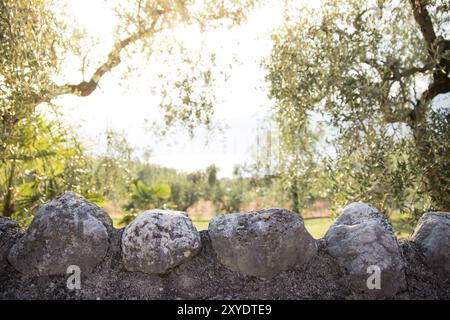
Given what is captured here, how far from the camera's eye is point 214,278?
13.2 feet

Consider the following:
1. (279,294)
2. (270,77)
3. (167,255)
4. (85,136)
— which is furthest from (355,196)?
(85,136)

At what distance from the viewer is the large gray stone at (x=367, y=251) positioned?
390cm

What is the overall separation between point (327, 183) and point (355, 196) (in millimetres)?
1042

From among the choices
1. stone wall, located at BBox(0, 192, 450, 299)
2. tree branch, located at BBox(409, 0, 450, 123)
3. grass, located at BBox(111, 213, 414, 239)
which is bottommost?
stone wall, located at BBox(0, 192, 450, 299)

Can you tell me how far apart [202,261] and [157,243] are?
44 cm

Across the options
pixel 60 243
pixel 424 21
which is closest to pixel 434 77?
pixel 424 21

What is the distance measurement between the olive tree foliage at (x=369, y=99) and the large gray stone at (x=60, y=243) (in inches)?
139

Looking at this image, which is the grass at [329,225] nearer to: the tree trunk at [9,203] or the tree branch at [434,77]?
the tree branch at [434,77]

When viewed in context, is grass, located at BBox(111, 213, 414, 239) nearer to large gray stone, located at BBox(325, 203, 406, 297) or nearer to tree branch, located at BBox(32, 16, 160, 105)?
large gray stone, located at BBox(325, 203, 406, 297)

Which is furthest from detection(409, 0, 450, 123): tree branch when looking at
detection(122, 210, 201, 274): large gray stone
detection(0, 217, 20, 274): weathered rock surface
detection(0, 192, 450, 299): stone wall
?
detection(0, 217, 20, 274): weathered rock surface

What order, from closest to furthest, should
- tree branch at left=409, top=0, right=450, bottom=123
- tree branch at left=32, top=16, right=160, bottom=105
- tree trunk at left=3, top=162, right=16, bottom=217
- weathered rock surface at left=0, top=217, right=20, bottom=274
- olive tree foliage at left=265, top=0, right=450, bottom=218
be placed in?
weathered rock surface at left=0, top=217, right=20, bottom=274
olive tree foliage at left=265, top=0, right=450, bottom=218
tree branch at left=409, top=0, right=450, bottom=123
tree trunk at left=3, top=162, right=16, bottom=217
tree branch at left=32, top=16, right=160, bottom=105

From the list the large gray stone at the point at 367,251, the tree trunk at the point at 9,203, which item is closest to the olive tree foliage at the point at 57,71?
the tree trunk at the point at 9,203

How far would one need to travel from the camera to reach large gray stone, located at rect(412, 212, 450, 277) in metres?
4.20

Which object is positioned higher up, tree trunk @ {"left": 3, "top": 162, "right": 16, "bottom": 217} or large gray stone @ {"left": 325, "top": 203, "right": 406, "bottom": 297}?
tree trunk @ {"left": 3, "top": 162, "right": 16, "bottom": 217}
